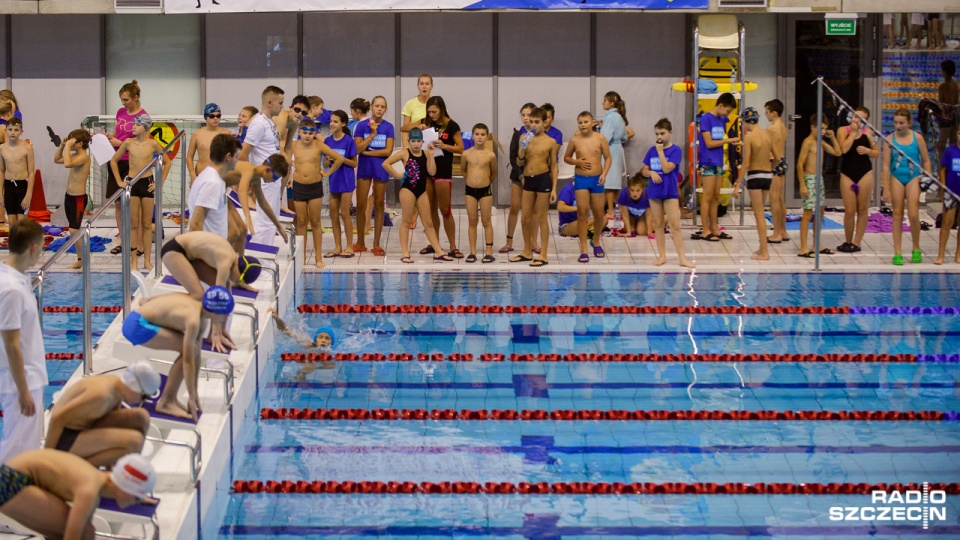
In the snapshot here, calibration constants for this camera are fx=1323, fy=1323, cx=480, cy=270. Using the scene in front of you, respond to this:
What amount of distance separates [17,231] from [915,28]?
40.1 feet

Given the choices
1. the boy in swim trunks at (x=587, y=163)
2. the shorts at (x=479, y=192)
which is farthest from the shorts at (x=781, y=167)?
the shorts at (x=479, y=192)

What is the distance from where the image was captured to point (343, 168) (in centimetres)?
1207

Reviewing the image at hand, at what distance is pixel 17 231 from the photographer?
216 inches

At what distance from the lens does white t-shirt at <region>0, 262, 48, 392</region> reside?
5.41 m

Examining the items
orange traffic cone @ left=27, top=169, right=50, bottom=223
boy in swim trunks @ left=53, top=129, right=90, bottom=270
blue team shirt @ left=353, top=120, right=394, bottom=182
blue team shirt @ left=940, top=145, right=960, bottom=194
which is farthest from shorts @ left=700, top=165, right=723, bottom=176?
orange traffic cone @ left=27, top=169, right=50, bottom=223

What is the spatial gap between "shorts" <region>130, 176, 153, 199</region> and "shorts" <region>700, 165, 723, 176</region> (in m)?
5.24

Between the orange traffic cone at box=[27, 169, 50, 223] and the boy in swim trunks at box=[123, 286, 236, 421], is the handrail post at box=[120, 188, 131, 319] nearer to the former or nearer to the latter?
the boy in swim trunks at box=[123, 286, 236, 421]

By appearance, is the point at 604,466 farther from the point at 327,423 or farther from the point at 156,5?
the point at 156,5

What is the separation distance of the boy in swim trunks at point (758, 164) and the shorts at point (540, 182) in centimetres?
191

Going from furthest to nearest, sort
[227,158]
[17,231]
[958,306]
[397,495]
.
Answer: [958,306] < [227,158] < [397,495] < [17,231]

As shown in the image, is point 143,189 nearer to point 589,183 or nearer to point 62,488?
point 589,183

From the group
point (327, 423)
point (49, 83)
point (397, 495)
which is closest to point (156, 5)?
point (49, 83)

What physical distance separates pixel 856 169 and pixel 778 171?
710mm

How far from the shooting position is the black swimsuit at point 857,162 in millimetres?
12242
